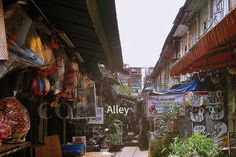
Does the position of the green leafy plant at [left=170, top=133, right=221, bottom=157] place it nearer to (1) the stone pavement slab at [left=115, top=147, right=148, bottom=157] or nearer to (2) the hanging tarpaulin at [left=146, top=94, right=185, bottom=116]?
(2) the hanging tarpaulin at [left=146, top=94, right=185, bottom=116]

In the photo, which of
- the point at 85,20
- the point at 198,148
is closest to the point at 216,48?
the point at 85,20

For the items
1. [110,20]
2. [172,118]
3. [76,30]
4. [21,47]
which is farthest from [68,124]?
[21,47]

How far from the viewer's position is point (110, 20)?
4465mm

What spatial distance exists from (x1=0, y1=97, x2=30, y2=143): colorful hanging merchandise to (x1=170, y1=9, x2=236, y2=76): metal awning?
2245 millimetres

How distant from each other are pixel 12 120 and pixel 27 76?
0.76 meters

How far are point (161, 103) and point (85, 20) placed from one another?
9.06m

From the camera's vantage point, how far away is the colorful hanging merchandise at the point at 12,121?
355cm

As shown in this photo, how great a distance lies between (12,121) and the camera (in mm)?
3717

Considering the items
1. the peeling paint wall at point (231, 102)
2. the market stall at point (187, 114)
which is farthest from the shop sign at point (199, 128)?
the peeling paint wall at point (231, 102)

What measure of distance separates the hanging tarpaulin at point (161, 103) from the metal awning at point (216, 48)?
3.85m

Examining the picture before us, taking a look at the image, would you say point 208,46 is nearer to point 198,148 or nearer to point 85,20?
point 85,20

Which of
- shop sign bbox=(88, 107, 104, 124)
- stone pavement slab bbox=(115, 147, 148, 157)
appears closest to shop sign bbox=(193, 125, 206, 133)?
shop sign bbox=(88, 107, 104, 124)

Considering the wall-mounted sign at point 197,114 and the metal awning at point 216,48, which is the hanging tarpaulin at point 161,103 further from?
the metal awning at point 216,48

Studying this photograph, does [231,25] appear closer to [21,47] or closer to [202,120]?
[21,47]
